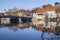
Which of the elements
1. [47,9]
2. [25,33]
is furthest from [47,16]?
[25,33]

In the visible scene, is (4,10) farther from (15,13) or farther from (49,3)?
(49,3)

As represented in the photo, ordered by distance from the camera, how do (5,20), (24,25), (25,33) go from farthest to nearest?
(5,20), (24,25), (25,33)

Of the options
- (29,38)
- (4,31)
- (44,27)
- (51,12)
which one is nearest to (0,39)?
(4,31)

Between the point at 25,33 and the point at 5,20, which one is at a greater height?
the point at 5,20

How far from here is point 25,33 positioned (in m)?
3.48

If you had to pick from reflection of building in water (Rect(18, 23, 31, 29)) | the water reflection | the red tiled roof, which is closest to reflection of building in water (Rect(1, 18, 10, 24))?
the water reflection

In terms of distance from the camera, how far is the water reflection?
325 cm

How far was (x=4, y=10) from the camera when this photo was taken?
3377 mm

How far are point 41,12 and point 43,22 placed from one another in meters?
0.18

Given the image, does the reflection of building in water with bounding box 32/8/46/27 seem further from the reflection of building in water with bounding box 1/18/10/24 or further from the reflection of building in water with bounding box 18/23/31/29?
the reflection of building in water with bounding box 1/18/10/24

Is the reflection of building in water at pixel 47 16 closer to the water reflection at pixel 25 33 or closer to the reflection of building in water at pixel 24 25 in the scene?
the water reflection at pixel 25 33

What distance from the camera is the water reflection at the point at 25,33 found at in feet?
10.6

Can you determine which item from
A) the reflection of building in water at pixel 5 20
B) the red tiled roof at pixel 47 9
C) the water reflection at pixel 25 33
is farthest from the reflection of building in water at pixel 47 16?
the reflection of building in water at pixel 5 20

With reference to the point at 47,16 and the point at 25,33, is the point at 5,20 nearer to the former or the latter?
the point at 25,33
